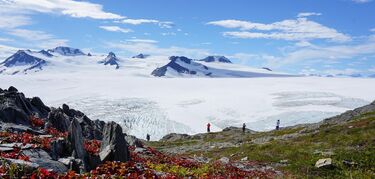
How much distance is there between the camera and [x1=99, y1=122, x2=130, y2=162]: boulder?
59.1 feet

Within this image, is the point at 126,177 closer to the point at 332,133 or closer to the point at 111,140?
the point at 111,140

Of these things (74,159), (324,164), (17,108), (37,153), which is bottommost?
(324,164)

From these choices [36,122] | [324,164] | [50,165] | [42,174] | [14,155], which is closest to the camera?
[42,174]

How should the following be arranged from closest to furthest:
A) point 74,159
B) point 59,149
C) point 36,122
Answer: point 74,159
point 59,149
point 36,122

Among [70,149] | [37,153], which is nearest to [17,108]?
[70,149]

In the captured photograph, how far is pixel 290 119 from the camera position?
162125 mm

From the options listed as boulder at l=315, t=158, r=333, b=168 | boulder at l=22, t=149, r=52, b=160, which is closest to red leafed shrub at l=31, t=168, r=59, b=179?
boulder at l=22, t=149, r=52, b=160

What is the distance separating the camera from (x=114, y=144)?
18531 mm

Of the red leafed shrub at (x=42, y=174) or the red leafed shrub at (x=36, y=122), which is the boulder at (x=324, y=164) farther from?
the red leafed shrub at (x=42, y=174)

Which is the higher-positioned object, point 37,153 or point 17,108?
point 17,108

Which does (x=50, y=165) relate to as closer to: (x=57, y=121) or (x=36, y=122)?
(x=57, y=121)

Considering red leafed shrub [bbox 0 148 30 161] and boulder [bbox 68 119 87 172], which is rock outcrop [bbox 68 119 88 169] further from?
red leafed shrub [bbox 0 148 30 161]

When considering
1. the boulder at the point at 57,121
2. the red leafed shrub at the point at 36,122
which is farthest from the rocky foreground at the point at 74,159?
the red leafed shrub at the point at 36,122

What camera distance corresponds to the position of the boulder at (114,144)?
59.1 feet
